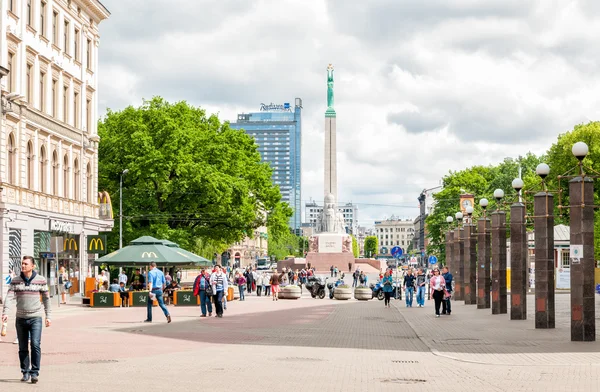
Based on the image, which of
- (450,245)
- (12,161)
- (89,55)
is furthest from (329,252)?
(12,161)

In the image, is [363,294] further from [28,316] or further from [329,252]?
[329,252]

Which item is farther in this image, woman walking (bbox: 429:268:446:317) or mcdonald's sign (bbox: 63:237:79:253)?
mcdonald's sign (bbox: 63:237:79:253)

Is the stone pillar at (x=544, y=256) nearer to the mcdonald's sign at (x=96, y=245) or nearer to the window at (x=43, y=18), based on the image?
the window at (x=43, y=18)

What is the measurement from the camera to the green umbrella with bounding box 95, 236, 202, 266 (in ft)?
126

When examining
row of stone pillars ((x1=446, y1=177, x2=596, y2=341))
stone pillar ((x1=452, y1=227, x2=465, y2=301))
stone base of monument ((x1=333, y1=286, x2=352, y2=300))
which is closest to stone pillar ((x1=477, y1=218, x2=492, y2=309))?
row of stone pillars ((x1=446, y1=177, x2=596, y2=341))

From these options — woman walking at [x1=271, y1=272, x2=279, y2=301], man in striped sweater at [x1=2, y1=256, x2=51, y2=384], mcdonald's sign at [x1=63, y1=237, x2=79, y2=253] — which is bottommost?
woman walking at [x1=271, y1=272, x2=279, y2=301]

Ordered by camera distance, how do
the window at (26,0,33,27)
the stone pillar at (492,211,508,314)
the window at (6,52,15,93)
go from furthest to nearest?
the window at (26,0,33,27), the window at (6,52,15,93), the stone pillar at (492,211,508,314)

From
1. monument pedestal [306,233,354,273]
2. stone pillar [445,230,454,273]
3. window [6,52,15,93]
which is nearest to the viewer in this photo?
window [6,52,15,93]

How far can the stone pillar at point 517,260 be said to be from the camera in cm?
2914

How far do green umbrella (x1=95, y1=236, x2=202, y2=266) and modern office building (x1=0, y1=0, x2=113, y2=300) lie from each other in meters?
2.76

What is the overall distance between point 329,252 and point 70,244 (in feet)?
208

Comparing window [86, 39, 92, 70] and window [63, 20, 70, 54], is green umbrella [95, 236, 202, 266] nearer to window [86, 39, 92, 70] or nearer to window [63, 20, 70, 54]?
window [63, 20, 70, 54]

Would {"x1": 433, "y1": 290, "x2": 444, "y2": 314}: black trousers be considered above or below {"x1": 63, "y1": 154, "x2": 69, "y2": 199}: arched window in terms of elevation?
below

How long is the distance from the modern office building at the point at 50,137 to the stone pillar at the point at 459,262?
17.8m
